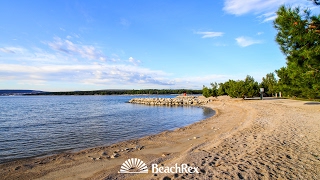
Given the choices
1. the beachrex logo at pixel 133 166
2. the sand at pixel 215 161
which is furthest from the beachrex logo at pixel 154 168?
the sand at pixel 215 161

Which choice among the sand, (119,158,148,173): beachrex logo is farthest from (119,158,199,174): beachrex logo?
A: the sand

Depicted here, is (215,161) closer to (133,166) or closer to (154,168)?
(154,168)

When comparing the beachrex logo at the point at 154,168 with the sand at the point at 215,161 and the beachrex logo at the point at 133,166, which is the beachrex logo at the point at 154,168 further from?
the sand at the point at 215,161

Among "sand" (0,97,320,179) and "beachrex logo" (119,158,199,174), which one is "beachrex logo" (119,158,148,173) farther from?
"sand" (0,97,320,179)

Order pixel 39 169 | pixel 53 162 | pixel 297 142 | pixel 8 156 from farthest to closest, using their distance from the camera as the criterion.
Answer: pixel 8 156
pixel 297 142
pixel 53 162
pixel 39 169

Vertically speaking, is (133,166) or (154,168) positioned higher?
(154,168)

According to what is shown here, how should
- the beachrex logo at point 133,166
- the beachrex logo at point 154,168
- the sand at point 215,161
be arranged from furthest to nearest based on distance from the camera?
the beachrex logo at point 133,166 < the beachrex logo at point 154,168 < the sand at point 215,161

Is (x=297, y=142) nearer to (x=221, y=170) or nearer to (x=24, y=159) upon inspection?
(x=221, y=170)

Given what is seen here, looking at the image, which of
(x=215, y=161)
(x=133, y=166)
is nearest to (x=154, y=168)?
(x=133, y=166)

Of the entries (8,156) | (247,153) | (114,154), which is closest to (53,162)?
(114,154)

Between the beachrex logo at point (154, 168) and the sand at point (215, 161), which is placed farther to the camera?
the beachrex logo at point (154, 168)

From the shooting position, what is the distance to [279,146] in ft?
28.1

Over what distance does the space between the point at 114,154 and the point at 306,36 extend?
8.09 m

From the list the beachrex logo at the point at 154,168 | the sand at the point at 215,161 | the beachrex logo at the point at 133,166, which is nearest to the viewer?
the sand at the point at 215,161
